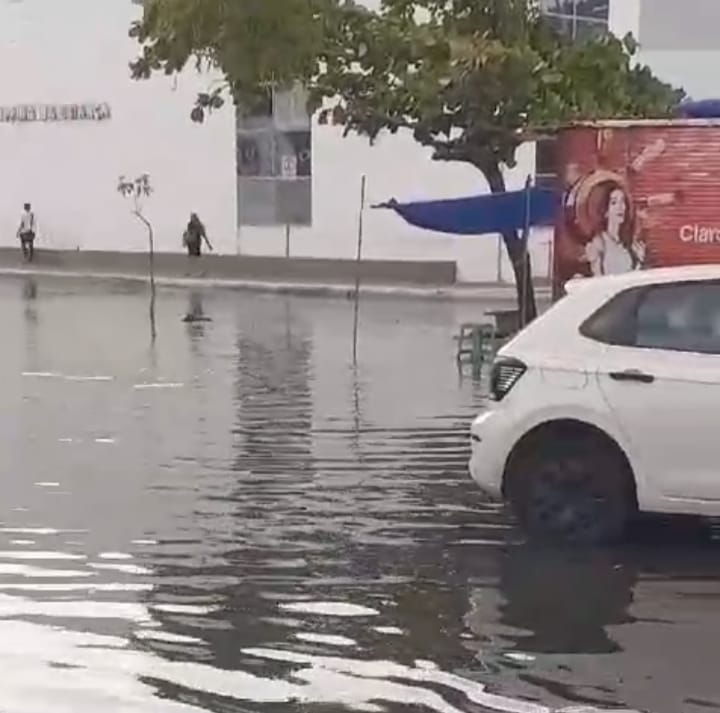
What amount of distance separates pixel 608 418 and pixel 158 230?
38081 millimetres

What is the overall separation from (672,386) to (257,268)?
33597mm

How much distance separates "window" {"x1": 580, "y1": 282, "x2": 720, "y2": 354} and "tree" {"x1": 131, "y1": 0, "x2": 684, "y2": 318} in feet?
30.0

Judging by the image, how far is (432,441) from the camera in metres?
14.3

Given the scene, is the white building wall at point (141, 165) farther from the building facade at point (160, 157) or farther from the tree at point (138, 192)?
the tree at point (138, 192)

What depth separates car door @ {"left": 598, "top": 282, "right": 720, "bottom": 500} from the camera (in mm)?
9062

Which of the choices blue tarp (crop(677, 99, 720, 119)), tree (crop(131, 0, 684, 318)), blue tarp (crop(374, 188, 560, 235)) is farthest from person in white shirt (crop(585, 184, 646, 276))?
blue tarp (crop(677, 99, 720, 119))

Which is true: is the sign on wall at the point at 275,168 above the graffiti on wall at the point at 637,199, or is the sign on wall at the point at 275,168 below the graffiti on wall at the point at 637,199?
above

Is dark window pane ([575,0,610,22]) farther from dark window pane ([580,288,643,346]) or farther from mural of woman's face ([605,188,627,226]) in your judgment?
dark window pane ([580,288,643,346])

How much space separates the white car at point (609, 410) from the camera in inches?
360

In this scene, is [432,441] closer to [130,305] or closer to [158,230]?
[130,305]

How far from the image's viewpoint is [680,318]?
30.9ft

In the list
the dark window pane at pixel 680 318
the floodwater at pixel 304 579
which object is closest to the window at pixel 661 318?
the dark window pane at pixel 680 318

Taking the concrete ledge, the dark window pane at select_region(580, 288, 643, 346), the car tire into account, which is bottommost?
the car tire

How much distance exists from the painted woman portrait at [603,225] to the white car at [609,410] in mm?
7370
